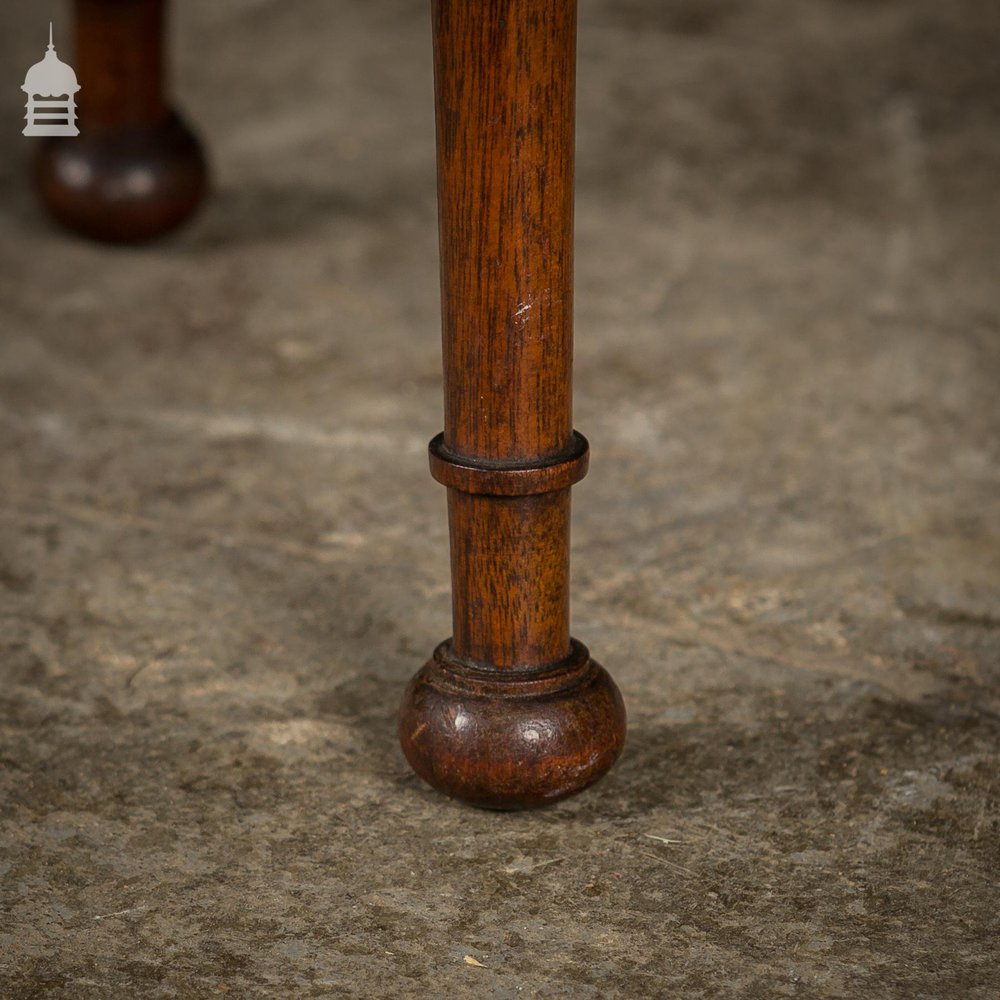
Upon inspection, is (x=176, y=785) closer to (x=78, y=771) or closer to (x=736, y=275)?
(x=78, y=771)

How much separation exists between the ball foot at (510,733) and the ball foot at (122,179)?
2.56 metres

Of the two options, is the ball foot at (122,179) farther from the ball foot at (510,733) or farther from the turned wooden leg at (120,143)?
the ball foot at (510,733)

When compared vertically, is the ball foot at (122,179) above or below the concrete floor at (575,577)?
above

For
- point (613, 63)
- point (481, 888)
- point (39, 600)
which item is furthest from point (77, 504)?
point (613, 63)

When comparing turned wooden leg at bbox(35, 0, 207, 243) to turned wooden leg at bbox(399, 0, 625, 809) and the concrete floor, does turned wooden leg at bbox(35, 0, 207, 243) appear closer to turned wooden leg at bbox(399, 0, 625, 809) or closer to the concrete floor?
the concrete floor

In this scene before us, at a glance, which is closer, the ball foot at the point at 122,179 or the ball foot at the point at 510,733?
the ball foot at the point at 510,733

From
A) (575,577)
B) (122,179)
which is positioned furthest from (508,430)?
(122,179)

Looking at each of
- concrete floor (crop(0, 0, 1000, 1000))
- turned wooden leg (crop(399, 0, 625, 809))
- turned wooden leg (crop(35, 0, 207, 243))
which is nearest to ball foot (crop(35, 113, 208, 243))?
turned wooden leg (crop(35, 0, 207, 243))

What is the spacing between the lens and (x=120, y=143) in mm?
4035

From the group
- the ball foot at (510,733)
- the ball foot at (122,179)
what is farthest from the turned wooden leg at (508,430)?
the ball foot at (122,179)

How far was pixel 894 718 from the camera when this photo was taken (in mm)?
2215

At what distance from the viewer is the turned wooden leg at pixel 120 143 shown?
3.99m

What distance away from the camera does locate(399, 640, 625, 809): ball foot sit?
1.87 metres

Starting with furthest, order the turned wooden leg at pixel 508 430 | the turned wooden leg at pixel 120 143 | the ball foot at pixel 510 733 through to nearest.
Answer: the turned wooden leg at pixel 120 143 → the ball foot at pixel 510 733 → the turned wooden leg at pixel 508 430
